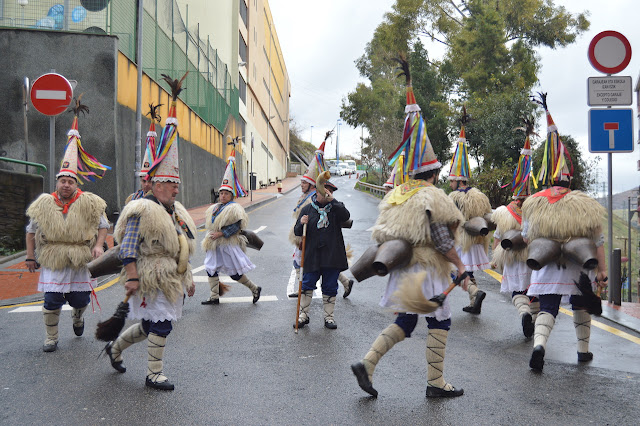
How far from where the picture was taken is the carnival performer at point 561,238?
529 centimetres

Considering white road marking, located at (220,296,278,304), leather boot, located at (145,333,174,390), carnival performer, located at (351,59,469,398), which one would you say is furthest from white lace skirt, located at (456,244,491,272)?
leather boot, located at (145,333,174,390)

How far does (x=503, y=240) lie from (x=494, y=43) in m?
22.5

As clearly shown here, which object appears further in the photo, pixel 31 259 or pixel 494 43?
pixel 494 43

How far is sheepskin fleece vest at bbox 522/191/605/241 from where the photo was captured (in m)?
5.30

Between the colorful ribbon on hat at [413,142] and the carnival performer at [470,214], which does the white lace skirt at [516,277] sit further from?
the colorful ribbon on hat at [413,142]

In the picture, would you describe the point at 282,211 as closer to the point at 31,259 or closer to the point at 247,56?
the point at 31,259

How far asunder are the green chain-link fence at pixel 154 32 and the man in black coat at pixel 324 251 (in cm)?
1196

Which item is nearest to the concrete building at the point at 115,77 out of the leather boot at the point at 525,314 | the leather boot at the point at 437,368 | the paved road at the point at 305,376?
the paved road at the point at 305,376

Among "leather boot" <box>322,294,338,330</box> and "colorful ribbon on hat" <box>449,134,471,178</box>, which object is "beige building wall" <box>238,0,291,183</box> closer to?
"colorful ribbon on hat" <box>449,134,471,178</box>

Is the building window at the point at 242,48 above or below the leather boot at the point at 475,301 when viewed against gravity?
above

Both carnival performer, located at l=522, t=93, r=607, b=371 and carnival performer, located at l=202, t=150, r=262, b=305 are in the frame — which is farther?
carnival performer, located at l=202, t=150, r=262, b=305

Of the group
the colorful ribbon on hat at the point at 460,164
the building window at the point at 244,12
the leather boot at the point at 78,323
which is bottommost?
the leather boot at the point at 78,323

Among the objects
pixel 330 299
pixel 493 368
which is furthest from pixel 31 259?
pixel 493 368

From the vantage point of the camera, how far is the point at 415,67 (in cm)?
3075
